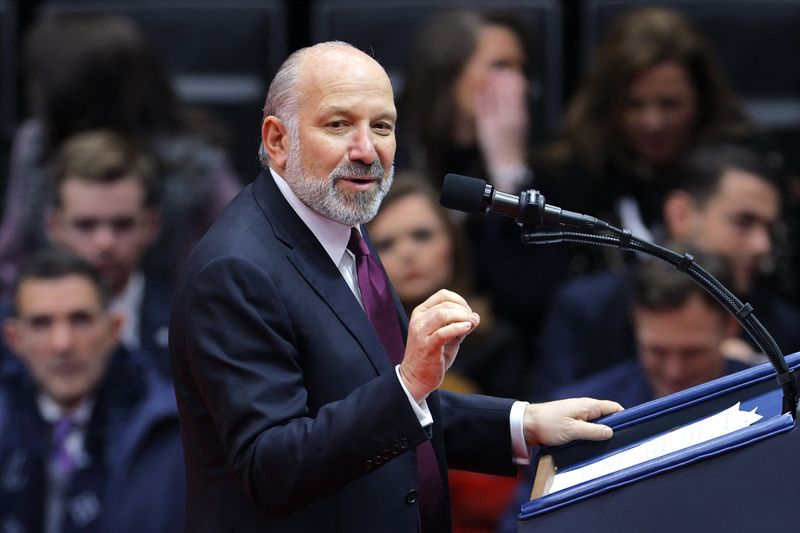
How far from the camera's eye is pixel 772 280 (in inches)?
129

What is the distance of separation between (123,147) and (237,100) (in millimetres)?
574

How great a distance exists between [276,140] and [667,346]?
1.37 meters

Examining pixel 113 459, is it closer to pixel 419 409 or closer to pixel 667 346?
pixel 667 346

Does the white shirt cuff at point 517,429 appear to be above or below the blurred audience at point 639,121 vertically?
below

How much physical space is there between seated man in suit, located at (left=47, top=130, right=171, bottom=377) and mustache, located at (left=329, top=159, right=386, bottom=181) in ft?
5.80

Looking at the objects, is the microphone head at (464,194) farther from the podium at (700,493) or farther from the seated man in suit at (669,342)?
the seated man in suit at (669,342)

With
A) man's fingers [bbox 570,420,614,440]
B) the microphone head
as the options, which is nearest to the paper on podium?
man's fingers [bbox 570,420,614,440]

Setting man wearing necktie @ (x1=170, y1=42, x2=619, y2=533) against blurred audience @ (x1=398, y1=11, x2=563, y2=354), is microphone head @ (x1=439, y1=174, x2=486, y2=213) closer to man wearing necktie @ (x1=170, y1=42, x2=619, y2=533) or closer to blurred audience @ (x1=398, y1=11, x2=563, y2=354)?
man wearing necktie @ (x1=170, y1=42, x2=619, y2=533)

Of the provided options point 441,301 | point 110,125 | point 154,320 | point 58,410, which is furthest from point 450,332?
point 110,125

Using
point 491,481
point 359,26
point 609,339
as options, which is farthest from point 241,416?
point 359,26

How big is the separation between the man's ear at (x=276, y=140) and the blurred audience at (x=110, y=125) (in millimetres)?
1760

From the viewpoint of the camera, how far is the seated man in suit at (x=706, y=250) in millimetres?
3072

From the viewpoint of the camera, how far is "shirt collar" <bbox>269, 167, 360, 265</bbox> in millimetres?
1582

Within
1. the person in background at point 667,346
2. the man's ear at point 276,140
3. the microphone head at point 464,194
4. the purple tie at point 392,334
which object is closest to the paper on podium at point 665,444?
the purple tie at point 392,334
